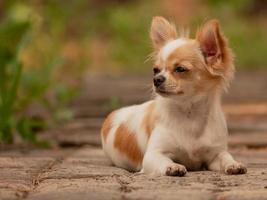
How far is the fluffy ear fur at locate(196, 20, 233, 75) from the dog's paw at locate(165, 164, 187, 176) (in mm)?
785

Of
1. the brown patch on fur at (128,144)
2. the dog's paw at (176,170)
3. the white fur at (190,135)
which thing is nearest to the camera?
the dog's paw at (176,170)

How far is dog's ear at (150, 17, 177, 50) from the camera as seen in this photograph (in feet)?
19.3

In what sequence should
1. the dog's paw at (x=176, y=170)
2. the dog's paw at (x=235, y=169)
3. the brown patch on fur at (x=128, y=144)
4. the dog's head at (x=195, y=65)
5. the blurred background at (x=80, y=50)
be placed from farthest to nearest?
1. the blurred background at (x=80, y=50)
2. the brown patch on fur at (x=128, y=144)
3. the dog's head at (x=195, y=65)
4. the dog's paw at (x=235, y=169)
5. the dog's paw at (x=176, y=170)

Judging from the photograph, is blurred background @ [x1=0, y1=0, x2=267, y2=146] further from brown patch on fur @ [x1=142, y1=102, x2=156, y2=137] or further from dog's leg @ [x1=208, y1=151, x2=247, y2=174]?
dog's leg @ [x1=208, y1=151, x2=247, y2=174]

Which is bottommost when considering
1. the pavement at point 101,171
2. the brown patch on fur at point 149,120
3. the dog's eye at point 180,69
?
the pavement at point 101,171

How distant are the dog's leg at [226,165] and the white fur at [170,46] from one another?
0.78 metres

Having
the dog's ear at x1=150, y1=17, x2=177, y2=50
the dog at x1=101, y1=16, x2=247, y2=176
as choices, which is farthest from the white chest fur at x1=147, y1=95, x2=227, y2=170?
the dog's ear at x1=150, y1=17, x2=177, y2=50

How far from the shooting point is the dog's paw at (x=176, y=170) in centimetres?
517

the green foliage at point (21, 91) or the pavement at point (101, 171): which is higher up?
the green foliage at point (21, 91)

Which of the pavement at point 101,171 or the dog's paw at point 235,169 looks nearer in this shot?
the pavement at point 101,171

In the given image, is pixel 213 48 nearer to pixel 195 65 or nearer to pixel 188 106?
pixel 195 65

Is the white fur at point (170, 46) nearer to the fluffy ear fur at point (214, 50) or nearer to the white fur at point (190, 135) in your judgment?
the fluffy ear fur at point (214, 50)

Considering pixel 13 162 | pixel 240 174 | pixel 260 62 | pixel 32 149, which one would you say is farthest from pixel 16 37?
pixel 260 62

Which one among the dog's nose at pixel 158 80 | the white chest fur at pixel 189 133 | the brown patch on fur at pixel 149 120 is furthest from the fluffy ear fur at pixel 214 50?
the brown patch on fur at pixel 149 120
